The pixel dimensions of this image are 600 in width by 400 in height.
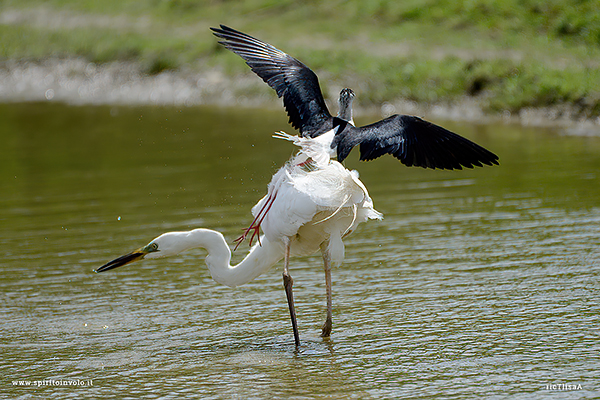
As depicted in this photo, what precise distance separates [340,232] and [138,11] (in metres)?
24.4

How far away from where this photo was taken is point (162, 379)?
5.61 meters

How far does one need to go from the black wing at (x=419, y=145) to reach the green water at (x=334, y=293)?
140cm

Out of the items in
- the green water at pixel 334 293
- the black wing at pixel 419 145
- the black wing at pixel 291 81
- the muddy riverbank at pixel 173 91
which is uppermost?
the muddy riverbank at pixel 173 91

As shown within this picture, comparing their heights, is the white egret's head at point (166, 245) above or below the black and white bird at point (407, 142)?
below

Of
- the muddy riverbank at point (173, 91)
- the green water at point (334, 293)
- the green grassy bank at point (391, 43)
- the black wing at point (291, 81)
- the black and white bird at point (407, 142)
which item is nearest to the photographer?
the green water at point (334, 293)

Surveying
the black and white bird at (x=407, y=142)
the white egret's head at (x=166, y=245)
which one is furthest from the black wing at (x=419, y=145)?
the white egret's head at (x=166, y=245)

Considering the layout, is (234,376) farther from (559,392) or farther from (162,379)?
(559,392)

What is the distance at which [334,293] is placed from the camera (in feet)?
24.5

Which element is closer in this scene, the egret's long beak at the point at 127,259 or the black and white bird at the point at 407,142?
the black and white bird at the point at 407,142

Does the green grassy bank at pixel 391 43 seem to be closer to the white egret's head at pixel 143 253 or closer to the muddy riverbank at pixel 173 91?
the muddy riverbank at pixel 173 91

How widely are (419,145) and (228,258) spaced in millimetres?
1920

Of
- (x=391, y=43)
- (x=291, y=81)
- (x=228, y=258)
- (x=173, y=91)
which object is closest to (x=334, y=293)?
(x=228, y=258)

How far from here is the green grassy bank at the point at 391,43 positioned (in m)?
17.5

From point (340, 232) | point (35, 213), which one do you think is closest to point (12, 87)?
point (35, 213)
